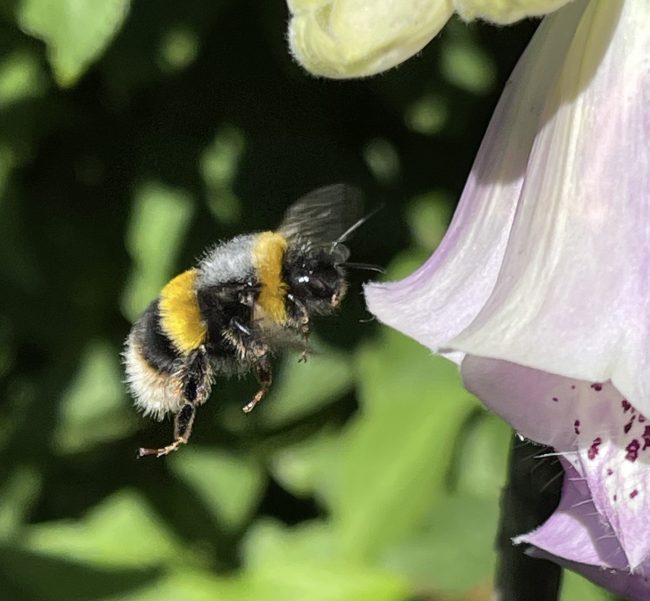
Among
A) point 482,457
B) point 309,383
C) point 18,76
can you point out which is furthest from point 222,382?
point 18,76

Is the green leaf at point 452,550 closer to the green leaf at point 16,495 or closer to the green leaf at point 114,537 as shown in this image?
the green leaf at point 114,537

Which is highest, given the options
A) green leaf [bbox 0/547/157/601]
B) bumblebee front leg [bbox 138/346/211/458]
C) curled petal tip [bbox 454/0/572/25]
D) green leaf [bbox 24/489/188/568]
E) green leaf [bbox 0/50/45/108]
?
green leaf [bbox 0/50/45/108]

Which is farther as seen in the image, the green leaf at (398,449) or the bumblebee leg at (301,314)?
→ the green leaf at (398,449)

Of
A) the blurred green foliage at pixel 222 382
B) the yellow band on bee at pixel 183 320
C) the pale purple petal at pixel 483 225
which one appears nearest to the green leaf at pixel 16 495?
the blurred green foliage at pixel 222 382

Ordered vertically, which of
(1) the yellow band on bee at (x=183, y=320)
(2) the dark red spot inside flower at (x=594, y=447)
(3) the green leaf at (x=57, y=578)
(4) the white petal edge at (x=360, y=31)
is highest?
(4) the white petal edge at (x=360, y=31)

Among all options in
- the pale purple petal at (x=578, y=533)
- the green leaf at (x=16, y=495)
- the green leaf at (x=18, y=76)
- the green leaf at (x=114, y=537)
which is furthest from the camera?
the green leaf at (x=16, y=495)

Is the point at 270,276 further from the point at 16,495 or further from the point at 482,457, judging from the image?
the point at 16,495

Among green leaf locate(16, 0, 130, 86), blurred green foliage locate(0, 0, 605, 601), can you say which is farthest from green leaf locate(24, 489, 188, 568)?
green leaf locate(16, 0, 130, 86)

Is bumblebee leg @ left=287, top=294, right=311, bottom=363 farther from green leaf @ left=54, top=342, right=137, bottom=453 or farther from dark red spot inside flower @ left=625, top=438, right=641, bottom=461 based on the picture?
green leaf @ left=54, top=342, right=137, bottom=453
